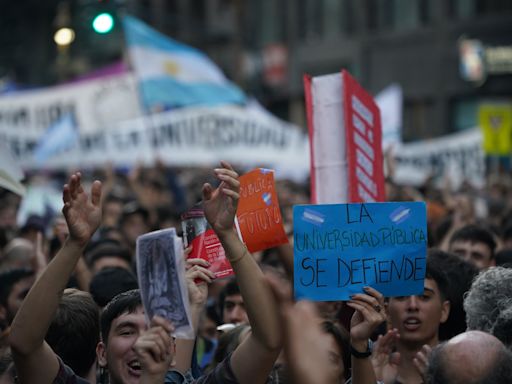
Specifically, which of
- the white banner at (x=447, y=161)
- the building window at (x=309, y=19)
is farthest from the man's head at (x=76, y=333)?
the building window at (x=309, y=19)

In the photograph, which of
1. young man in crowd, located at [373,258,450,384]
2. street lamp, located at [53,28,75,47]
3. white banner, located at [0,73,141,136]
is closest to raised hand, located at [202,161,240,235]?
young man in crowd, located at [373,258,450,384]

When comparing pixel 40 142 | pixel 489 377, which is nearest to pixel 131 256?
pixel 489 377

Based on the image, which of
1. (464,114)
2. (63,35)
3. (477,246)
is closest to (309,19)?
(464,114)

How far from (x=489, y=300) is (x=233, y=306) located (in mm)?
2007

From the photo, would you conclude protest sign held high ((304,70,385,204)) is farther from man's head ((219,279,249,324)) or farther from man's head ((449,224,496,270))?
man's head ((449,224,496,270))

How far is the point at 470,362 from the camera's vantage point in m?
3.39

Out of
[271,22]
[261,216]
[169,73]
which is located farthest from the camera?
[271,22]

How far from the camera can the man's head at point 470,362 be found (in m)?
3.36

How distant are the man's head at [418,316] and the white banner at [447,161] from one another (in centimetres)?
1242

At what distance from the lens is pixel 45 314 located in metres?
3.81

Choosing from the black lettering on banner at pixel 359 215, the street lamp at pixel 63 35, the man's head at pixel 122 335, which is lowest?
the man's head at pixel 122 335

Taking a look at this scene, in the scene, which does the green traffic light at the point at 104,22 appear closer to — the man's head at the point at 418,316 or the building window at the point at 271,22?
the man's head at the point at 418,316

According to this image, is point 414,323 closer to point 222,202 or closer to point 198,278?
point 198,278

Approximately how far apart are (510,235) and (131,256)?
3.11 meters
